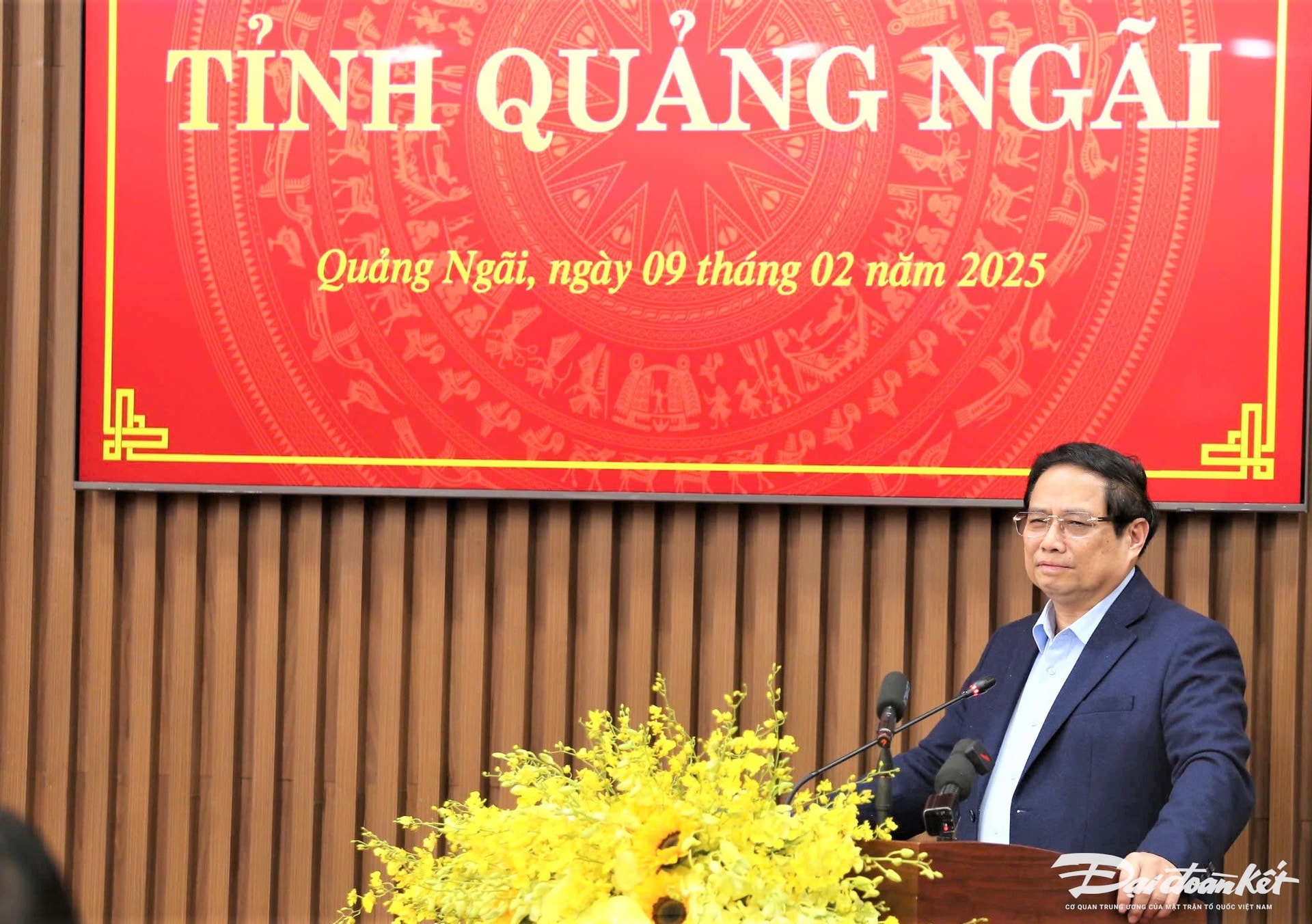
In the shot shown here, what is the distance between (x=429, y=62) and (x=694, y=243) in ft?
2.48

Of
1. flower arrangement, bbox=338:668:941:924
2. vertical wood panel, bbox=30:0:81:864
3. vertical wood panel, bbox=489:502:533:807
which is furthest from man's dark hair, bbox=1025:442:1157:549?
vertical wood panel, bbox=30:0:81:864

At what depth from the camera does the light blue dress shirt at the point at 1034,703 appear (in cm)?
238

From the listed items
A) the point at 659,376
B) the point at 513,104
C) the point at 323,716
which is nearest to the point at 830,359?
→ the point at 659,376

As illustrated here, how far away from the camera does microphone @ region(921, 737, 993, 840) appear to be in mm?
1765

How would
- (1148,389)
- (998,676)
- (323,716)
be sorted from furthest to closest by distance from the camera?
(323,716), (1148,389), (998,676)

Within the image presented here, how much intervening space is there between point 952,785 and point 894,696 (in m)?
0.13

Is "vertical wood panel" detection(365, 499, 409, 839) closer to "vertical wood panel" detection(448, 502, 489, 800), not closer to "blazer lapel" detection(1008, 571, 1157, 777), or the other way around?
"vertical wood panel" detection(448, 502, 489, 800)

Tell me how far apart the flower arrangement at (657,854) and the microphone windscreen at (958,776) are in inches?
11.4

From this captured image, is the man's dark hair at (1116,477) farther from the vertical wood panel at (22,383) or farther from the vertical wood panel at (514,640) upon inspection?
the vertical wood panel at (22,383)

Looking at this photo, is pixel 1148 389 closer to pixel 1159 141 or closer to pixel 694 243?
pixel 1159 141

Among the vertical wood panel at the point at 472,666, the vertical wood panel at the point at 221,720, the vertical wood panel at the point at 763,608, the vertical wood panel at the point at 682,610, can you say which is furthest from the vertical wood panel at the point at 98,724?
the vertical wood panel at the point at 763,608

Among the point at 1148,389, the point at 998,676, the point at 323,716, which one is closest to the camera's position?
the point at 998,676

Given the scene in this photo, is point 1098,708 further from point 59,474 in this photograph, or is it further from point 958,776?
point 59,474

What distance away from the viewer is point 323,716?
333cm
